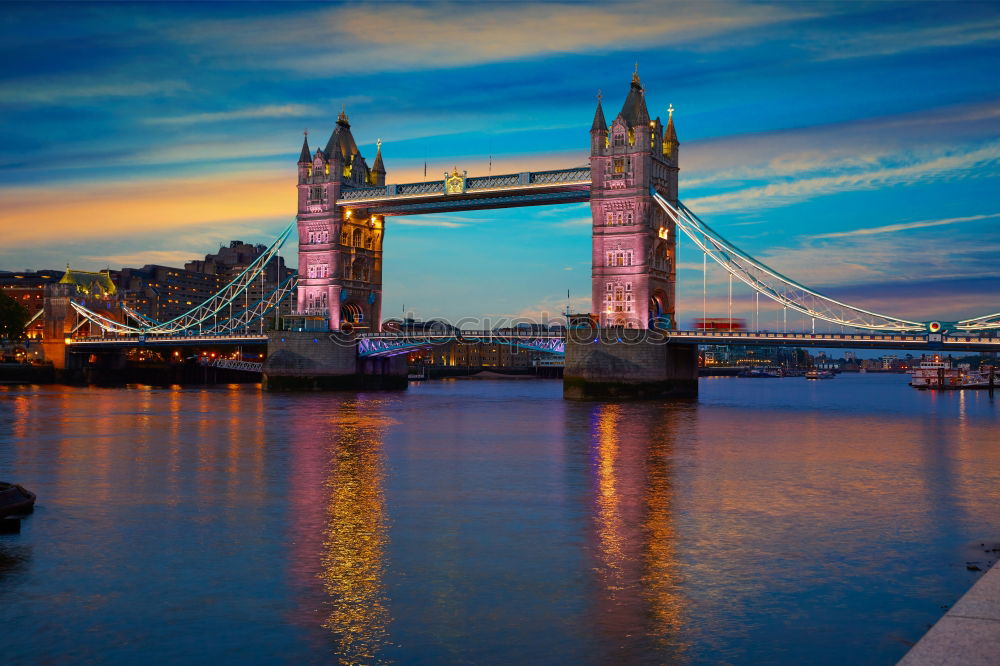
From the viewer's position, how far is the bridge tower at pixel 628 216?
223ft

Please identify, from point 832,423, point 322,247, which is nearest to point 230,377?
point 322,247

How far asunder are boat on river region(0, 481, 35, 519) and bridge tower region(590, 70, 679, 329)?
52.1 metres

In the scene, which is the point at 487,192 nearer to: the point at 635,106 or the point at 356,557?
the point at 635,106

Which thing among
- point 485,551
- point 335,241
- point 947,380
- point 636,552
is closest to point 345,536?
point 485,551

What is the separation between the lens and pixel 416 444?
3806 centimetres

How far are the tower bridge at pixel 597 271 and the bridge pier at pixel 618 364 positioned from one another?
0.09 m

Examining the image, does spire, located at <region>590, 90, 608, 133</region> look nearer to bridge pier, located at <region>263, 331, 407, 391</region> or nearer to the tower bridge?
the tower bridge

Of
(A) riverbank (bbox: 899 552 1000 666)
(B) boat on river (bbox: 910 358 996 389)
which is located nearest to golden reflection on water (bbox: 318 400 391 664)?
(A) riverbank (bbox: 899 552 1000 666)

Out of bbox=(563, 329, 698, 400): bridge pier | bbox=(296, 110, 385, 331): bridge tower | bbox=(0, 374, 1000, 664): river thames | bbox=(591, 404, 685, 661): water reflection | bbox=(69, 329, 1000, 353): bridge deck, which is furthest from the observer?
bbox=(296, 110, 385, 331): bridge tower

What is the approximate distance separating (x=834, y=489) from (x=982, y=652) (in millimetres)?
18053

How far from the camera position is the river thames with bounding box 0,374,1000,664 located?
40.0ft

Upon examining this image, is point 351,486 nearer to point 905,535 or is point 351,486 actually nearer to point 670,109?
point 905,535

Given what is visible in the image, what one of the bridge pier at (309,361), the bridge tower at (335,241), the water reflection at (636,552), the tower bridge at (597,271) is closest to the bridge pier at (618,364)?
the tower bridge at (597,271)

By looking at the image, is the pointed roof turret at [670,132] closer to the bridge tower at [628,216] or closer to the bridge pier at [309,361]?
the bridge tower at [628,216]
